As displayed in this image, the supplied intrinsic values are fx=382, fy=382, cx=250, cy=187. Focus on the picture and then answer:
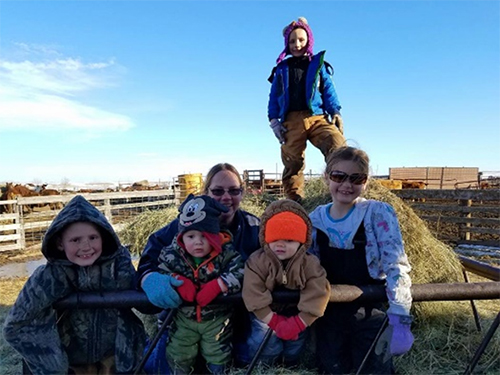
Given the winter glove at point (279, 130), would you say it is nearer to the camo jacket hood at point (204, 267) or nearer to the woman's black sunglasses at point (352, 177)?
the woman's black sunglasses at point (352, 177)

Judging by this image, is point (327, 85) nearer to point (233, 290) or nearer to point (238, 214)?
point (238, 214)

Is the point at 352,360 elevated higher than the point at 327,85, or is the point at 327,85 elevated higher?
the point at 327,85

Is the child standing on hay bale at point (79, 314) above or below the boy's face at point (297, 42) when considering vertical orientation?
below

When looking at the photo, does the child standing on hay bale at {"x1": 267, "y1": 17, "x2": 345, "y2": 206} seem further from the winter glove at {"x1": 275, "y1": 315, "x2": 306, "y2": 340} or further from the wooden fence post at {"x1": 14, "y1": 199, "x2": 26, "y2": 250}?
the wooden fence post at {"x1": 14, "y1": 199, "x2": 26, "y2": 250}

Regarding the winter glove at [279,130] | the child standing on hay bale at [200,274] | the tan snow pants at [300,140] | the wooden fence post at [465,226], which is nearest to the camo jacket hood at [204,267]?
the child standing on hay bale at [200,274]

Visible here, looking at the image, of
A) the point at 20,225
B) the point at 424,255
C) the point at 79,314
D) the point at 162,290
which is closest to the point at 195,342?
the point at 162,290

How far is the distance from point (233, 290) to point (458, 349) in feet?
6.53

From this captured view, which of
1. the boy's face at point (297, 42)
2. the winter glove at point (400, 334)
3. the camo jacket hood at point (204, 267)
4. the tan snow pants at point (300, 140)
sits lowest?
the winter glove at point (400, 334)

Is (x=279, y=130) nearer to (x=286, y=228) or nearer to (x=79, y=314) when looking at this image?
(x=286, y=228)

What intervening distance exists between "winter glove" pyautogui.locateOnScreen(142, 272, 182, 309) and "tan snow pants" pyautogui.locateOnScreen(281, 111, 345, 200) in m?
2.21

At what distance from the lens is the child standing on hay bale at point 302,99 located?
368 cm

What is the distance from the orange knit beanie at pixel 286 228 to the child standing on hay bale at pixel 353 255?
0.37 metres

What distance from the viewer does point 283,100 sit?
3.83m

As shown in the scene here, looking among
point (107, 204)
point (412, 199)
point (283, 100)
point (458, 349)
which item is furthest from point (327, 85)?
point (107, 204)
